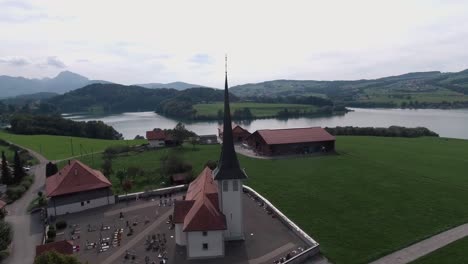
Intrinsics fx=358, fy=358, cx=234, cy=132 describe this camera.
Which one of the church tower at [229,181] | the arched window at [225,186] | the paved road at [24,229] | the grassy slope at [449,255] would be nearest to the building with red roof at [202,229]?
the church tower at [229,181]

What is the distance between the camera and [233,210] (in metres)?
27.5

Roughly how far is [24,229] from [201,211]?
17.6 metres

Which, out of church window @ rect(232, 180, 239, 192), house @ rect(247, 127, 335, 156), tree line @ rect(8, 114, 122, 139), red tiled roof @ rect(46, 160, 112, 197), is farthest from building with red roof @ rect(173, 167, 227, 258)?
tree line @ rect(8, 114, 122, 139)

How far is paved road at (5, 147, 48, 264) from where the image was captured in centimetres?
2670

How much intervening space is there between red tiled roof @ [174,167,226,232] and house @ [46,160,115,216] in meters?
12.0

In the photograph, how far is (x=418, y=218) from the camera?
3125 cm

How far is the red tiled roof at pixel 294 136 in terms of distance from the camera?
58.9 metres

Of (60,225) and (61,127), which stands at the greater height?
(61,127)

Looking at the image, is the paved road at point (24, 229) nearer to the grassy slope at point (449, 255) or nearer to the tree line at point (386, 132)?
the grassy slope at point (449, 255)

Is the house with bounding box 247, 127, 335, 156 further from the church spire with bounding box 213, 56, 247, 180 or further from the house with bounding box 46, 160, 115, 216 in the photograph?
the church spire with bounding box 213, 56, 247, 180

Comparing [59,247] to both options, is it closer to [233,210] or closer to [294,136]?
[233,210]

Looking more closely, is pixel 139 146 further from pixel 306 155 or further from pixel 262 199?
pixel 262 199

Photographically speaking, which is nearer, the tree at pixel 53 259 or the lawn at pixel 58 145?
the tree at pixel 53 259

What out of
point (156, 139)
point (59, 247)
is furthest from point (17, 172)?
point (156, 139)
